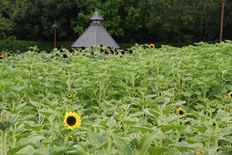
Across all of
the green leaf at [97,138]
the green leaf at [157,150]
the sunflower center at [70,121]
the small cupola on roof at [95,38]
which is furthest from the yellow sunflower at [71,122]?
the small cupola on roof at [95,38]

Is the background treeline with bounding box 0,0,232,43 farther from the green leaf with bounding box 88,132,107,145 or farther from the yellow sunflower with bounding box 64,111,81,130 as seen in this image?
the green leaf with bounding box 88,132,107,145

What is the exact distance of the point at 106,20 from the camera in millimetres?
22062

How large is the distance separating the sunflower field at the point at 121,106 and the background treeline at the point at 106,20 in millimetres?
16328

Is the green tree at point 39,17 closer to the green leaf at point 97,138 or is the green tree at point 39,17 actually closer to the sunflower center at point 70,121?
the sunflower center at point 70,121

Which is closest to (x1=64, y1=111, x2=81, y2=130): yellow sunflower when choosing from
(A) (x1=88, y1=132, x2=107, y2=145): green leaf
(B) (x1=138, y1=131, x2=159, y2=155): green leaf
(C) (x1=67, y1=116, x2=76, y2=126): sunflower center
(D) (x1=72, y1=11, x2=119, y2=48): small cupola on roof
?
(C) (x1=67, y1=116, x2=76, y2=126): sunflower center

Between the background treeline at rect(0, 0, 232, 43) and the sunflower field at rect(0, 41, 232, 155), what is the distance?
643 inches

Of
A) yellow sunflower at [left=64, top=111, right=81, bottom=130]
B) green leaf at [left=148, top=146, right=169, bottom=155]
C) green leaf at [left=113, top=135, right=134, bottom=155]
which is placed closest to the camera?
green leaf at [left=113, top=135, right=134, bottom=155]

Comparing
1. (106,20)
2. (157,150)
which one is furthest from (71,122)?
(106,20)

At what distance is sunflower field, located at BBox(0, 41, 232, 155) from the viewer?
1.26 metres

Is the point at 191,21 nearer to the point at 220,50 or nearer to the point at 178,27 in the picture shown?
the point at 178,27

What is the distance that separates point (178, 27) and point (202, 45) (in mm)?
14734

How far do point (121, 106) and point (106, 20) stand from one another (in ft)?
66.9

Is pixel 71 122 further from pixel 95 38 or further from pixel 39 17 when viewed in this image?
pixel 39 17

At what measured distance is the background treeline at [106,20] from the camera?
20.1 metres
